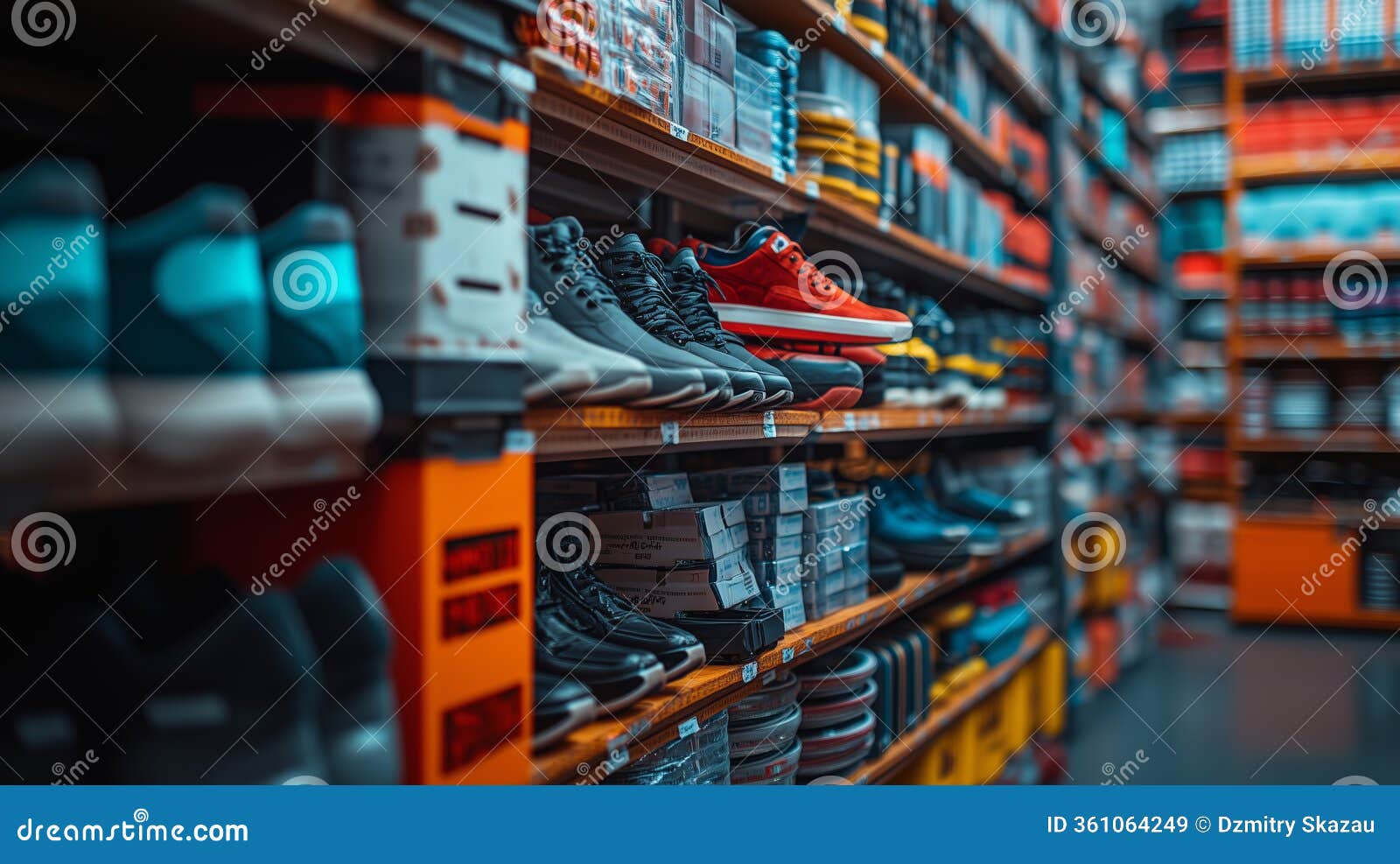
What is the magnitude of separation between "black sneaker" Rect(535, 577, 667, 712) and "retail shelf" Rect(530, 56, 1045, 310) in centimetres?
66

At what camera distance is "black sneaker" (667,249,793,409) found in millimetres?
1730

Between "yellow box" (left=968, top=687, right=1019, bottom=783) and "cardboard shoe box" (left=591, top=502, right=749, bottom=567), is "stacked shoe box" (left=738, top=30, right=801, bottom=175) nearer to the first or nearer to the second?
"cardboard shoe box" (left=591, top=502, right=749, bottom=567)

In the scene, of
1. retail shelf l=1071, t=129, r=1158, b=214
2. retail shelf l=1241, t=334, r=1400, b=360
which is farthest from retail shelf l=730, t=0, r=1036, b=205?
retail shelf l=1241, t=334, r=1400, b=360

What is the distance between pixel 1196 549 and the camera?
21.4ft

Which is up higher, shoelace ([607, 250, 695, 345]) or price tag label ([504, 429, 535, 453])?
shoelace ([607, 250, 695, 345])

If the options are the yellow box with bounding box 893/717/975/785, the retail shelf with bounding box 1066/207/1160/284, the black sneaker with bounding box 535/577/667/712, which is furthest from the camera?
the retail shelf with bounding box 1066/207/1160/284

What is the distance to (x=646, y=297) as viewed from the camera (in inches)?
63.7

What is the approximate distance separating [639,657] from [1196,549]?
5978 mm

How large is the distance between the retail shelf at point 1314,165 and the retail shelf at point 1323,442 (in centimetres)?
133

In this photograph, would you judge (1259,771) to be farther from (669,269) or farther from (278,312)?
A: (278,312)

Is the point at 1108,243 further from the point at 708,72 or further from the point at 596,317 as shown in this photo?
the point at 596,317

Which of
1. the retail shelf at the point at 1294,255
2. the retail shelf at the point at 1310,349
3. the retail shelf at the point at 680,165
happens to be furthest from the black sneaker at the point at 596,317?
the retail shelf at the point at 1294,255
